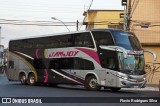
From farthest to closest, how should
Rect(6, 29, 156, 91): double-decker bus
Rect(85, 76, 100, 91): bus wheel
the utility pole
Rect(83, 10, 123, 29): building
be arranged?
Rect(83, 10, 123, 29): building → the utility pole → Rect(85, 76, 100, 91): bus wheel → Rect(6, 29, 156, 91): double-decker bus

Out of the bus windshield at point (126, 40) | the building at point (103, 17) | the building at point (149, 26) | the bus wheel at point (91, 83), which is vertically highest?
the building at point (103, 17)

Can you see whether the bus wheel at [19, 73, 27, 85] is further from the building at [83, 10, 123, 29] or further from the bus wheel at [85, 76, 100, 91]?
the building at [83, 10, 123, 29]

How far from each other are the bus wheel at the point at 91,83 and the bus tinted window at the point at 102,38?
2304 mm

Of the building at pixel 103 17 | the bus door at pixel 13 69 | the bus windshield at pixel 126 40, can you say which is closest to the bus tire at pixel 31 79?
the bus door at pixel 13 69

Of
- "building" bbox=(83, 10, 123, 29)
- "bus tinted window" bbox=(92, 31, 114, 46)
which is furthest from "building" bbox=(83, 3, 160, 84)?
"building" bbox=(83, 10, 123, 29)

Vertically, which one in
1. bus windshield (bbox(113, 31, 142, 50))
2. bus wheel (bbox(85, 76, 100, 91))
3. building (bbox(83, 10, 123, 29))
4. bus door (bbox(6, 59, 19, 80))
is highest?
building (bbox(83, 10, 123, 29))

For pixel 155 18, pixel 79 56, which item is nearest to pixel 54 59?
pixel 79 56

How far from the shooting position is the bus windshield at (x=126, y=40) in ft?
86.5

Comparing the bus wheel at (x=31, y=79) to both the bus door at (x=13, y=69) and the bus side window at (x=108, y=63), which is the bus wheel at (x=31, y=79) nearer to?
the bus door at (x=13, y=69)

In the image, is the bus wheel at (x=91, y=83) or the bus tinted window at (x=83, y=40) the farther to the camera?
the bus tinted window at (x=83, y=40)

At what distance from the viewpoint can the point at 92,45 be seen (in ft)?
90.8

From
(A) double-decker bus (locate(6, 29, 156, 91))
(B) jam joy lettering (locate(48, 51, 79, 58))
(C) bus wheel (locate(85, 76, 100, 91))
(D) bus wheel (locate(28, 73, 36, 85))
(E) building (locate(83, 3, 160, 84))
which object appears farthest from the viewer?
(E) building (locate(83, 3, 160, 84))

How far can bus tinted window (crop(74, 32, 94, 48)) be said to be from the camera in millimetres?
27875

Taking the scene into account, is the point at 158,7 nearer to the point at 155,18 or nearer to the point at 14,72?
the point at 155,18
